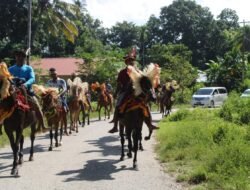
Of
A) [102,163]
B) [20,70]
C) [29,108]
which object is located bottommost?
[102,163]

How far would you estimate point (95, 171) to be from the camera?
10.4 m

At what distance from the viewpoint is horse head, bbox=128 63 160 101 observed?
1093cm

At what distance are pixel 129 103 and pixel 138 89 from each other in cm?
47

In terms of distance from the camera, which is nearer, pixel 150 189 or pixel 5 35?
pixel 150 189

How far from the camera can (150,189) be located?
865 centimetres

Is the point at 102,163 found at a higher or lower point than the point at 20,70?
lower

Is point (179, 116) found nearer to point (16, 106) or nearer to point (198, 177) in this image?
point (198, 177)

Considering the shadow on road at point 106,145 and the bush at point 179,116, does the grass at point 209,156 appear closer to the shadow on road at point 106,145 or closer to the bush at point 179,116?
the shadow on road at point 106,145

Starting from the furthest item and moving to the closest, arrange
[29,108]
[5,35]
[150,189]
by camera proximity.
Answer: [5,35]
[29,108]
[150,189]

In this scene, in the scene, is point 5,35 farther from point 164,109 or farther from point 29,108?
point 29,108

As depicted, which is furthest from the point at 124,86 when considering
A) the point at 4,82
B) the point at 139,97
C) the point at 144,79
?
the point at 4,82

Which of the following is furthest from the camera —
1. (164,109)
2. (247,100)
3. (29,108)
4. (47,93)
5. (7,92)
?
Answer: (164,109)

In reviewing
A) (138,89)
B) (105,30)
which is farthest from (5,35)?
(105,30)

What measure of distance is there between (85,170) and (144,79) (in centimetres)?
259
